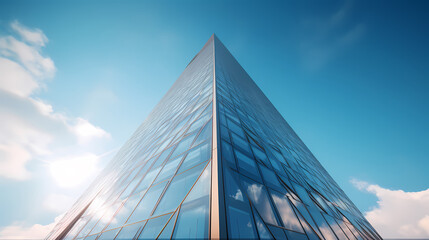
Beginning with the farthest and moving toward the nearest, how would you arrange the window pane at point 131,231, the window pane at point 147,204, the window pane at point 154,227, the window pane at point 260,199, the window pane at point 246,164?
the window pane at point 246,164, the window pane at point 147,204, the window pane at point 131,231, the window pane at point 260,199, the window pane at point 154,227

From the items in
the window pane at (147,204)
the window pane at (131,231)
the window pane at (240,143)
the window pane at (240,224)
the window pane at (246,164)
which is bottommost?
the window pane at (240,224)

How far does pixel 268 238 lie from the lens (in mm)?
4656

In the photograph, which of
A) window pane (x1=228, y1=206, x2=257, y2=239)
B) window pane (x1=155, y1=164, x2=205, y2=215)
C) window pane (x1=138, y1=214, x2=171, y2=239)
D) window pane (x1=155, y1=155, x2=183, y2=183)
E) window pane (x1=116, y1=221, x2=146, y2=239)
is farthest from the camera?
window pane (x1=155, y1=155, x2=183, y2=183)

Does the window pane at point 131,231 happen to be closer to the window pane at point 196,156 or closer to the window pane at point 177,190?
the window pane at point 177,190

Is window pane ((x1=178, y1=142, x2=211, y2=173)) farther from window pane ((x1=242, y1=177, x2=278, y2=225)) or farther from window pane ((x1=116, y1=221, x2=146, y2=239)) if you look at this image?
window pane ((x1=116, y1=221, x2=146, y2=239))

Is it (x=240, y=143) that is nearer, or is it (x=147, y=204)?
(x=147, y=204)

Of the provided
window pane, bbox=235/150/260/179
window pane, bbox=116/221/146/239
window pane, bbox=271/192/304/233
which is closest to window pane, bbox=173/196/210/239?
window pane, bbox=116/221/146/239

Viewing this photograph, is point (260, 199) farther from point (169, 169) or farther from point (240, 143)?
point (169, 169)

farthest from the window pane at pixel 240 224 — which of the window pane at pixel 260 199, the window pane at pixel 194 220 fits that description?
the window pane at pixel 260 199

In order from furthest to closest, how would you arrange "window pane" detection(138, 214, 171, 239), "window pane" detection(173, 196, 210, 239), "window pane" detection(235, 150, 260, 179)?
"window pane" detection(235, 150, 260, 179)
"window pane" detection(138, 214, 171, 239)
"window pane" detection(173, 196, 210, 239)

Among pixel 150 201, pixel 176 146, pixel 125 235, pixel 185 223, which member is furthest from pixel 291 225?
pixel 176 146

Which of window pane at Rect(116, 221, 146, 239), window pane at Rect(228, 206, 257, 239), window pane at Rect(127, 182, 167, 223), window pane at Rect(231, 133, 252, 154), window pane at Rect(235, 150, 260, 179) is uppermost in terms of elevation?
window pane at Rect(231, 133, 252, 154)

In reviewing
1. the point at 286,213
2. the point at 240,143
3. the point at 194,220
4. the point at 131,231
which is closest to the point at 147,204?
the point at 131,231

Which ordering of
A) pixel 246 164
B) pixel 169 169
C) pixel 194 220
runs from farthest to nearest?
pixel 169 169 → pixel 246 164 → pixel 194 220
